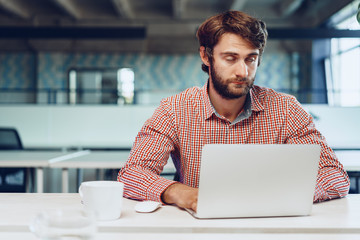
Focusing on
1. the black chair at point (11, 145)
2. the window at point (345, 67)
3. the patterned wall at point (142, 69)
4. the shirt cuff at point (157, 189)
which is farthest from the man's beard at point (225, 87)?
the patterned wall at point (142, 69)

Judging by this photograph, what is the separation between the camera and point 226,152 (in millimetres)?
827

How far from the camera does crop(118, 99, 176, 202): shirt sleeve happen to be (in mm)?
1148

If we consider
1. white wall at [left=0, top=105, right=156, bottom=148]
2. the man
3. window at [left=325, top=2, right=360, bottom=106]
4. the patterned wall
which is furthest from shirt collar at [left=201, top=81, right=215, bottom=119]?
the patterned wall

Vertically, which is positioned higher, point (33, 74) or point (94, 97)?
point (33, 74)

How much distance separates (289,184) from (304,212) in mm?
103

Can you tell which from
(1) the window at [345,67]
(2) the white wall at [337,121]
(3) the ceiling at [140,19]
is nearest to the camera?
(2) the white wall at [337,121]

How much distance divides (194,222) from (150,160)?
0.47 metres

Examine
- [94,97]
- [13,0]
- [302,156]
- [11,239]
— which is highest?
Result: [13,0]

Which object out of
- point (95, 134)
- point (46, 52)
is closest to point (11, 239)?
point (95, 134)

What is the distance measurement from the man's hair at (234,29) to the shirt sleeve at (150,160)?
0.31m

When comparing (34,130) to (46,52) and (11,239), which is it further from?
(46,52)

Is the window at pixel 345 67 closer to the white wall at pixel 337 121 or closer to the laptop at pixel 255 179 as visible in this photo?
the white wall at pixel 337 121

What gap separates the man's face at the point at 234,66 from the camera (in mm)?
1300

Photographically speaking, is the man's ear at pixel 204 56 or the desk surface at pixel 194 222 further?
the man's ear at pixel 204 56
